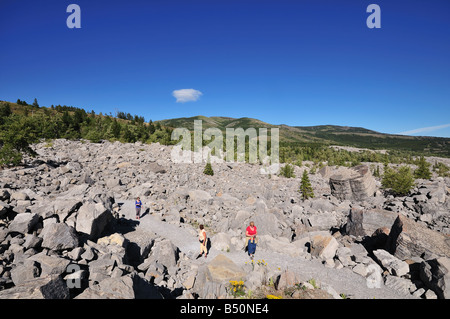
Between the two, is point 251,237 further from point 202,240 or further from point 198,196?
point 198,196

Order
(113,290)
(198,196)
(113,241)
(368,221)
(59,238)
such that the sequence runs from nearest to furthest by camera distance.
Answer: (113,290) → (59,238) → (113,241) → (368,221) → (198,196)

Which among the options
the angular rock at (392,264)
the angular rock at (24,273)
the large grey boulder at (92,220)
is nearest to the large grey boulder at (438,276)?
the angular rock at (392,264)

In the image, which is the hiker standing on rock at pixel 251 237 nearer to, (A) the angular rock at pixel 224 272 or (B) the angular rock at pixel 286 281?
(A) the angular rock at pixel 224 272

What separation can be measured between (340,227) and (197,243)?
35.6ft

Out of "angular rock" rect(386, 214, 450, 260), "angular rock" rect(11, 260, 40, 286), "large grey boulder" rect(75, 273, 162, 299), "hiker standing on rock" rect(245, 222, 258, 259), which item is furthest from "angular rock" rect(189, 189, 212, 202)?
"angular rock" rect(11, 260, 40, 286)

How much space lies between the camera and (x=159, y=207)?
18.1 m

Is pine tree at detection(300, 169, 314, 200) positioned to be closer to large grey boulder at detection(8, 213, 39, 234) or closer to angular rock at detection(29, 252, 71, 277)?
angular rock at detection(29, 252, 71, 277)

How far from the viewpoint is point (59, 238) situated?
7.46 meters

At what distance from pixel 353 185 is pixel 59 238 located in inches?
1002

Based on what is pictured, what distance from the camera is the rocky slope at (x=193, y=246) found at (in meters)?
6.46

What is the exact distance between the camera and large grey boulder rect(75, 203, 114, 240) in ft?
30.5

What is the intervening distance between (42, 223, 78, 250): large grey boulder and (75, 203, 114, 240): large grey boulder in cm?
152

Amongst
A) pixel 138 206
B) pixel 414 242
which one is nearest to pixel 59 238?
pixel 138 206
